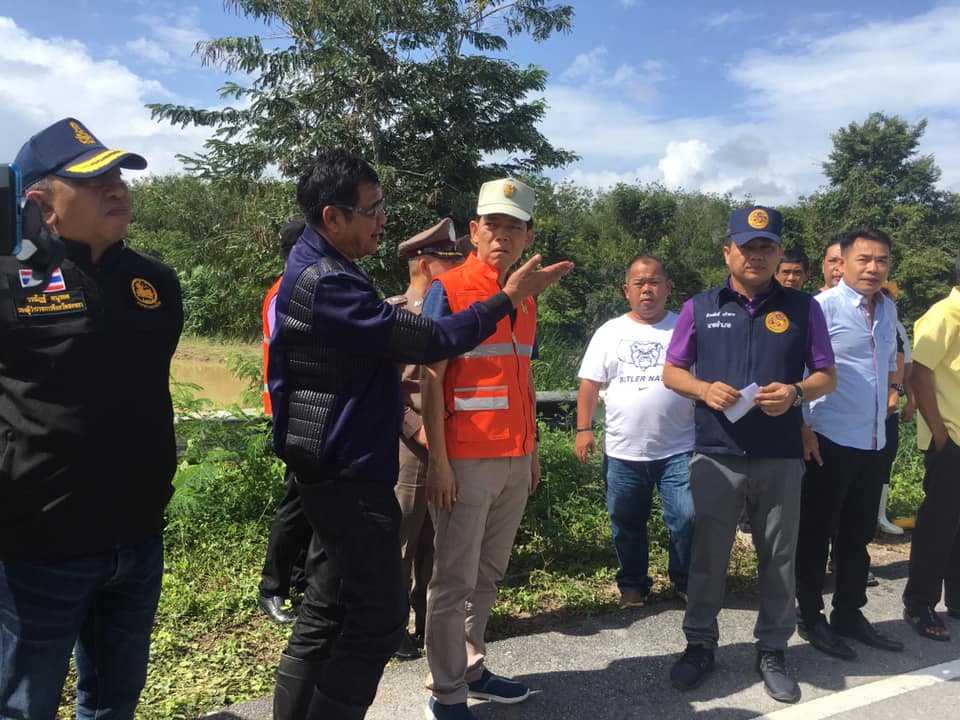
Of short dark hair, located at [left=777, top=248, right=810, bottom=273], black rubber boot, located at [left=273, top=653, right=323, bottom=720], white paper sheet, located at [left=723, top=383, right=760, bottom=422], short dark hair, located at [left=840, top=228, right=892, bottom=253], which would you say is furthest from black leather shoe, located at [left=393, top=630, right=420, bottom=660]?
short dark hair, located at [left=777, top=248, right=810, bottom=273]

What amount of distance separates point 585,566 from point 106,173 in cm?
356

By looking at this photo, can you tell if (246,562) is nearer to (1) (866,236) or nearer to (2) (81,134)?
(2) (81,134)

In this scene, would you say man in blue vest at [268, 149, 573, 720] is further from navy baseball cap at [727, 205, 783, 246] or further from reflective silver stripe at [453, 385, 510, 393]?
navy baseball cap at [727, 205, 783, 246]

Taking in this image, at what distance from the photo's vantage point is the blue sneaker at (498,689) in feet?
9.98

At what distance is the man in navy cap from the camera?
190 centimetres

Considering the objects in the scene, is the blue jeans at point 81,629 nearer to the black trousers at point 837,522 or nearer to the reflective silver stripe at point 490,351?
the reflective silver stripe at point 490,351

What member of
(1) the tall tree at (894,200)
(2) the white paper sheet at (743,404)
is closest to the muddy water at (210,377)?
(2) the white paper sheet at (743,404)

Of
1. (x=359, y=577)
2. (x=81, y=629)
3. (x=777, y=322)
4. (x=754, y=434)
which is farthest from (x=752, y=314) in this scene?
(x=81, y=629)

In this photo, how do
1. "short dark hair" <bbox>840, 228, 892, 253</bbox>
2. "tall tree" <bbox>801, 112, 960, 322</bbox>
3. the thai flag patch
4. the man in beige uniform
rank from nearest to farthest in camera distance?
the thai flag patch → the man in beige uniform → "short dark hair" <bbox>840, 228, 892, 253</bbox> → "tall tree" <bbox>801, 112, 960, 322</bbox>

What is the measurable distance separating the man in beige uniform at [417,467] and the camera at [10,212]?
74.8 inches

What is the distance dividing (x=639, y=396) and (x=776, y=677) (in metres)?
1.57

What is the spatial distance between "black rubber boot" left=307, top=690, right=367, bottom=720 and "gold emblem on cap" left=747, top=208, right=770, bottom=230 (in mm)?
2598

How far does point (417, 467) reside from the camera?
3.48 meters

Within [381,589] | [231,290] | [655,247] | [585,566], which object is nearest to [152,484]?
[381,589]
